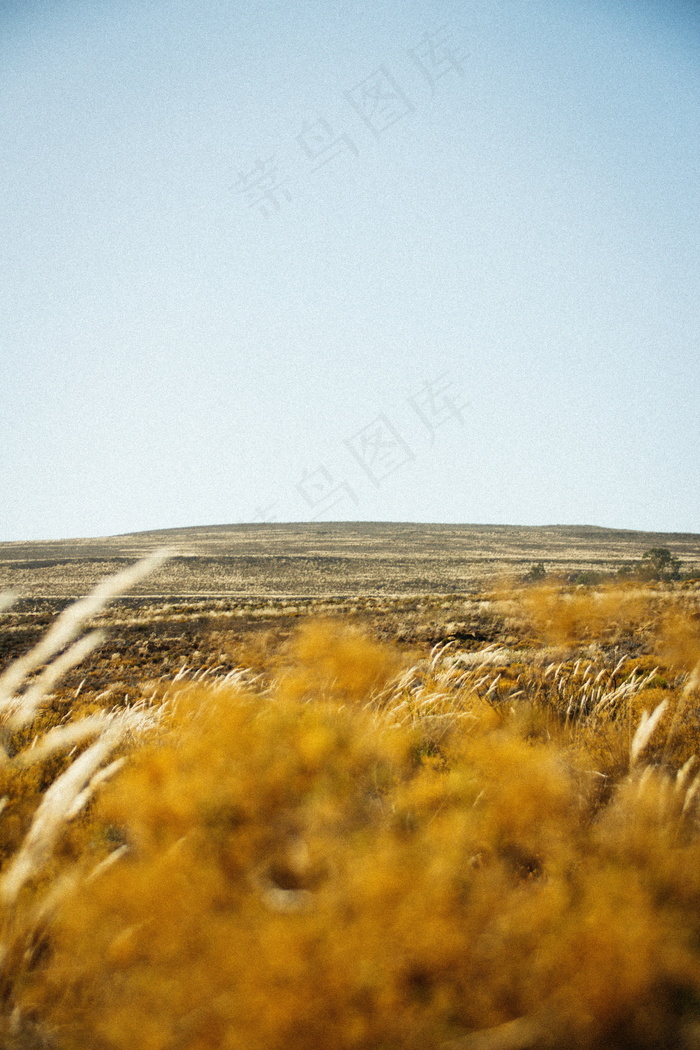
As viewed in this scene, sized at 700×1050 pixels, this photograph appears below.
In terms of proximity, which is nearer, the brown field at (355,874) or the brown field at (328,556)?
the brown field at (355,874)

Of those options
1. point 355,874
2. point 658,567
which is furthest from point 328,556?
point 355,874

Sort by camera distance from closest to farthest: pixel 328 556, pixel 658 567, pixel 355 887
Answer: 1. pixel 355 887
2. pixel 658 567
3. pixel 328 556

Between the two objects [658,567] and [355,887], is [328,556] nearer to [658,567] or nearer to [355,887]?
[658,567]

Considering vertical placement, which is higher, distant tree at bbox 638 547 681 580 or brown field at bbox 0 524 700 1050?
brown field at bbox 0 524 700 1050

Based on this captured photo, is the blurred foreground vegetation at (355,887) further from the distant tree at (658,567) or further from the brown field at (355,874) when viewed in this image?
the distant tree at (658,567)

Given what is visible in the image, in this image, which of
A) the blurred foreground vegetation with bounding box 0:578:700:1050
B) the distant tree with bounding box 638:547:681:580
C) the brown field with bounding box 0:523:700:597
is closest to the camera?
the blurred foreground vegetation with bounding box 0:578:700:1050

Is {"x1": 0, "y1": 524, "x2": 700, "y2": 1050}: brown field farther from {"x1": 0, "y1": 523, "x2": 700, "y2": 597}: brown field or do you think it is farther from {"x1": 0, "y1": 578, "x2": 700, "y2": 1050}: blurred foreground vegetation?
{"x1": 0, "y1": 523, "x2": 700, "y2": 597}: brown field

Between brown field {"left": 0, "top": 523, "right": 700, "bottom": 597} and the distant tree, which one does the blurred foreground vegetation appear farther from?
brown field {"left": 0, "top": 523, "right": 700, "bottom": 597}

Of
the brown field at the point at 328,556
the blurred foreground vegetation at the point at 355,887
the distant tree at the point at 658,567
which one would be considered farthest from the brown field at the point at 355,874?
the brown field at the point at 328,556

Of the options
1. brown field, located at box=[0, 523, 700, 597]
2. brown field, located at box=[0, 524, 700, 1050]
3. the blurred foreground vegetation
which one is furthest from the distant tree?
the blurred foreground vegetation

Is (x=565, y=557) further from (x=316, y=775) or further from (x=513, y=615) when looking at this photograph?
(x=316, y=775)

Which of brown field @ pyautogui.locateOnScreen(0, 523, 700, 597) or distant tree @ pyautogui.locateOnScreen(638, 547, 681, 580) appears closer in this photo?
distant tree @ pyautogui.locateOnScreen(638, 547, 681, 580)

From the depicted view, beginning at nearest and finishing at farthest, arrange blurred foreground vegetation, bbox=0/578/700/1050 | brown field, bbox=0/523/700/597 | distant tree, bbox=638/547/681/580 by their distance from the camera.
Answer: blurred foreground vegetation, bbox=0/578/700/1050, distant tree, bbox=638/547/681/580, brown field, bbox=0/523/700/597

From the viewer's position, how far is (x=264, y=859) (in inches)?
105
